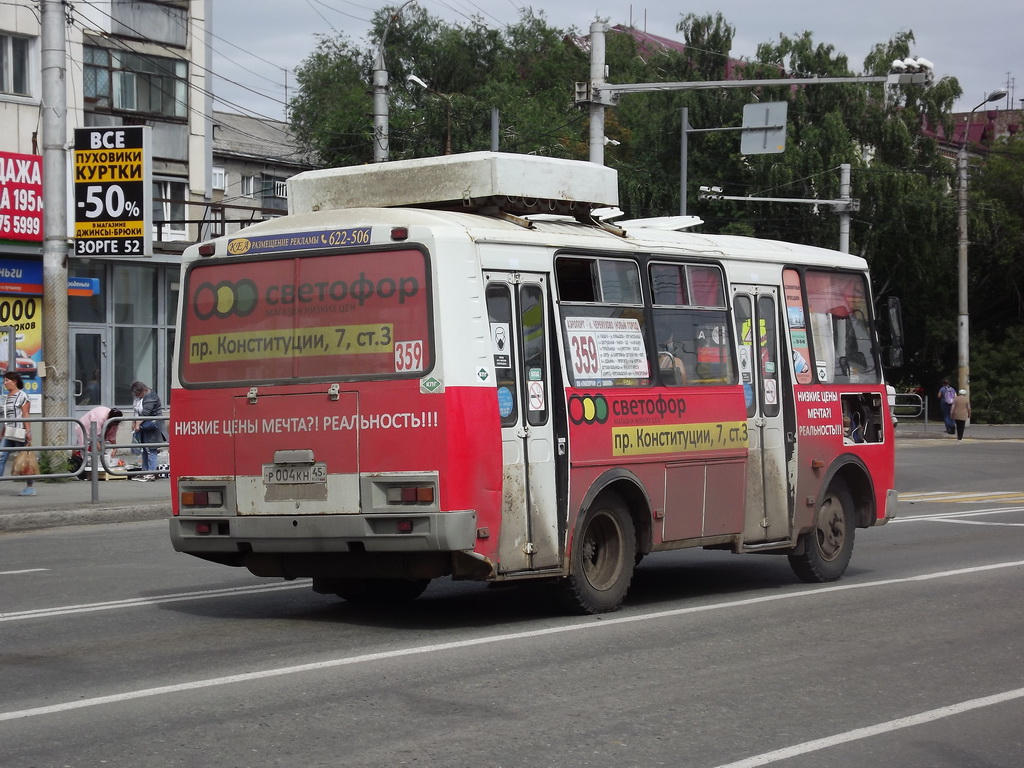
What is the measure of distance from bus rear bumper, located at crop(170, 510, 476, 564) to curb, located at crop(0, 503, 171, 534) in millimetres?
8115

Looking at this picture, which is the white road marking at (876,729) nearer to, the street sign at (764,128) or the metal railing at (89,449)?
the metal railing at (89,449)

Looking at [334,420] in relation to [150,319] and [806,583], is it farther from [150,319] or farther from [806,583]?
[150,319]

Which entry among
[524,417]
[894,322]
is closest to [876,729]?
[524,417]

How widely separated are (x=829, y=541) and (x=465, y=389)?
475cm

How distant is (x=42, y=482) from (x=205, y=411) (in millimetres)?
12065

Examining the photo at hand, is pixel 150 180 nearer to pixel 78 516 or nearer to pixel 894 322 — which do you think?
pixel 78 516

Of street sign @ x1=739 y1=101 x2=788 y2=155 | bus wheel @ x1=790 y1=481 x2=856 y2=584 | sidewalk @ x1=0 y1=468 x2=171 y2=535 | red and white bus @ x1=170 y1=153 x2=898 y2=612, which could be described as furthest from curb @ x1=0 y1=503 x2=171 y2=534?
street sign @ x1=739 y1=101 x2=788 y2=155

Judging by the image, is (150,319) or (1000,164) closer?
(150,319)

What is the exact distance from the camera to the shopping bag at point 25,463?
19578mm

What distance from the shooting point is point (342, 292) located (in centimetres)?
945

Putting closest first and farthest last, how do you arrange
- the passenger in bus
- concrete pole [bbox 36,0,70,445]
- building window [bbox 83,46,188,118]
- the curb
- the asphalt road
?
the asphalt road < the passenger in bus < the curb < concrete pole [bbox 36,0,70,445] < building window [bbox 83,46,188,118]

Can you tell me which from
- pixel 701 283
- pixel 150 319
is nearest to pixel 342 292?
pixel 701 283

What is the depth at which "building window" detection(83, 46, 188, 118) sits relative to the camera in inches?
1527

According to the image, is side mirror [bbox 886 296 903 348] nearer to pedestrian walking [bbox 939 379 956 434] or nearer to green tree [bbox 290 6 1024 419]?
pedestrian walking [bbox 939 379 956 434]
